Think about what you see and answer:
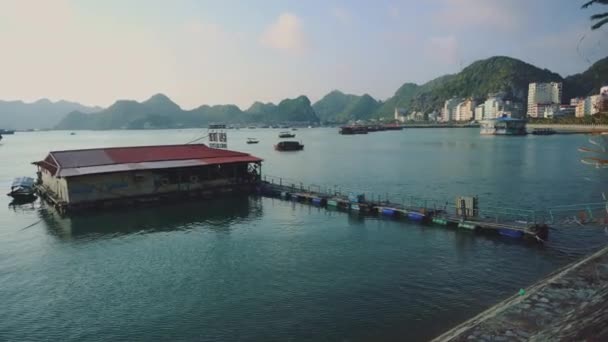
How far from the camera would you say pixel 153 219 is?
38.3m

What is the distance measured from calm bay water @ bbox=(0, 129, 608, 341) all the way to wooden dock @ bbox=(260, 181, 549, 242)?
1201mm

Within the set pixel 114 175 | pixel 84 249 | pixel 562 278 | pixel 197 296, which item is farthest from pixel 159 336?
pixel 114 175

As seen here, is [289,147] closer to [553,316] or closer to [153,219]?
[153,219]

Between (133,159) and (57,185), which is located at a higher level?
(133,159)

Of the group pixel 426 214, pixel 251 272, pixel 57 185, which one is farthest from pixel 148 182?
pixel 426 214

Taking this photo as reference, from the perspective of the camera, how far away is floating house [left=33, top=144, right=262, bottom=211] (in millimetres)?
40656

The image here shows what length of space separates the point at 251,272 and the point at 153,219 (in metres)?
18.4

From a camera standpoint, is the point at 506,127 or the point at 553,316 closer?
the point at 553,316

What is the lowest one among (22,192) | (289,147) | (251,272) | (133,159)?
(251,272)

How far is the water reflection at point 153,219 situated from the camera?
34750mm

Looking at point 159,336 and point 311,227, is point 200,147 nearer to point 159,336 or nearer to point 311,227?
point 311,227

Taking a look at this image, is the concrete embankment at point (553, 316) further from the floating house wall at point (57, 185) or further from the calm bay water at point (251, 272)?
the floating house wall at point (57, 185)

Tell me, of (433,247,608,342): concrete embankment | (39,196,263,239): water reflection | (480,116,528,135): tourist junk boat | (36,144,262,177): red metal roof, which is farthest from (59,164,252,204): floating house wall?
(480,116,528,135): tourist junk boat

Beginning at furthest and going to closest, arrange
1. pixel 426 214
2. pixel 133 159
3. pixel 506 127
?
pixel 506 127 → pixel 133 159 → pixel 426 214
